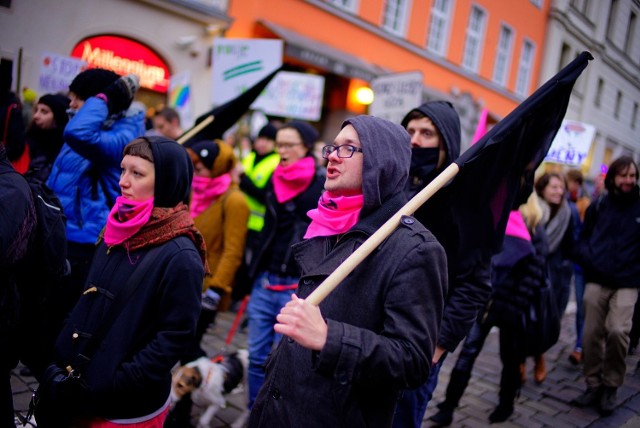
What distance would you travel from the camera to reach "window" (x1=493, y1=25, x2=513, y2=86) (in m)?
20.2

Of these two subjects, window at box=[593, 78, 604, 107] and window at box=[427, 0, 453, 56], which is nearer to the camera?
window at box=[593, 78, 604, 107]

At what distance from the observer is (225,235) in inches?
151

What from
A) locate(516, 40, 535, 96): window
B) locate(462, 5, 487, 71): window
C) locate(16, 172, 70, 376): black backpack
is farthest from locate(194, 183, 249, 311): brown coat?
locate(516, 40, 535, 96): window

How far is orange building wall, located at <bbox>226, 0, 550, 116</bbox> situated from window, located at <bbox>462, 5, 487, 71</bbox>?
0.70 ft

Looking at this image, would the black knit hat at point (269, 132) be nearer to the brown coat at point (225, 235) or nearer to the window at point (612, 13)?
the brown coat at point (225, 235)

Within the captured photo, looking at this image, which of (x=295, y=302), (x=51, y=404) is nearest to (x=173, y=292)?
(x=51, y=404)

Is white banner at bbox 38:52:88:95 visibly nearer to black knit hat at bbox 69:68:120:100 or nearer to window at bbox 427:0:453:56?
black knit hat at bbox 69:68:120:100

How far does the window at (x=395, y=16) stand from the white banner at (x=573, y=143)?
28.7ft

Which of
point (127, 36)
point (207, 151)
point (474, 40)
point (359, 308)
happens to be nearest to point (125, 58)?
point (127, 36)

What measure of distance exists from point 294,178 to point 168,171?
1.55 metres

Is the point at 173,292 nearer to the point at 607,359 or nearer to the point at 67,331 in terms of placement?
the point at 67,331

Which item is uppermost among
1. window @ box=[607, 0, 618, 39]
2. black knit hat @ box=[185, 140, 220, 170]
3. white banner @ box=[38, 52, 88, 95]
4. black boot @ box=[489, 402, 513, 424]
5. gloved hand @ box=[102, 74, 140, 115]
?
window @ box=[607, 0, 618, 39]

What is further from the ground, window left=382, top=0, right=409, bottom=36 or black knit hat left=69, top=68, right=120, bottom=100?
window left=382, top=0, right=409, bottom=36

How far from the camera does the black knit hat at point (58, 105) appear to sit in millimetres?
3875
